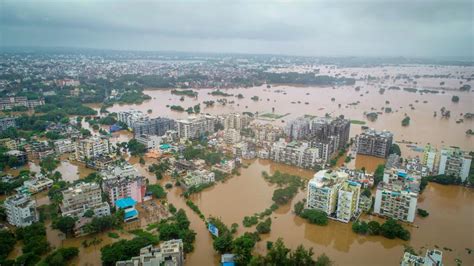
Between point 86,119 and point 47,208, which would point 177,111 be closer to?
point 86,119

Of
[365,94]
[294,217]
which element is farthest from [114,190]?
[365,94]

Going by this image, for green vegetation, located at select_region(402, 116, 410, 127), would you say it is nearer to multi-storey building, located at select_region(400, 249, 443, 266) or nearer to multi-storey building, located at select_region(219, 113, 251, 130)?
multi-storey building, located at select_region(219, 113, 251, 130)

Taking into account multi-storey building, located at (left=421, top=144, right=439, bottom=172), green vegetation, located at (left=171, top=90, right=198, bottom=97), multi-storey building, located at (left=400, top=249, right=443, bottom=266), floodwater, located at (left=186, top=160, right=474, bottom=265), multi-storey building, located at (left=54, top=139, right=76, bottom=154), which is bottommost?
floodwater, located at (left=186, top=160, right=474, bottom=265)

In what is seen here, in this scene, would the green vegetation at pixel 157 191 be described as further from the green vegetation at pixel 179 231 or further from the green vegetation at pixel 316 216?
Result: the green vegetation at pixel 316 216

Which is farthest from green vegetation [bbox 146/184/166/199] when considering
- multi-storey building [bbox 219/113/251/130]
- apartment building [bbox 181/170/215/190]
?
multi-storey building [bbox 219/113/251/130]

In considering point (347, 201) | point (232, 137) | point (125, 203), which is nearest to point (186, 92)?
point (232, 137)

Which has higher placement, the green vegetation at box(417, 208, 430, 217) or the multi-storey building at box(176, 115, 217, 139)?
the multi-storey building at box(176, 115, 217, 139)

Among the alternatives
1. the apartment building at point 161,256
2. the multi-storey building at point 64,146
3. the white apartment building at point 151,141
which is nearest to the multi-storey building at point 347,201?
the apartment building at point 161,256
